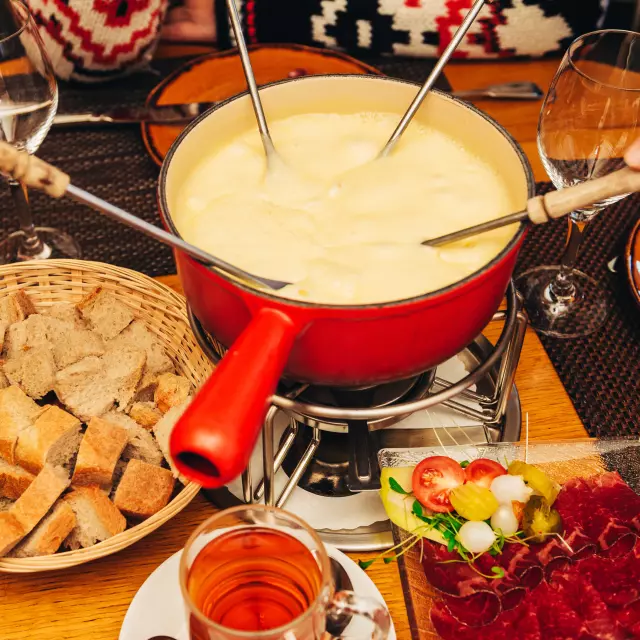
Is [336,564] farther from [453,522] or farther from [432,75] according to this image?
→ [432,75]

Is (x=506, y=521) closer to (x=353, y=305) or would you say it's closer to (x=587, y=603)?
(x=587, y=603)

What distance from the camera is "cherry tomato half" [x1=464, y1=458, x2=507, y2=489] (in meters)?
1.05

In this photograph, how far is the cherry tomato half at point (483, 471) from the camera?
1.05m

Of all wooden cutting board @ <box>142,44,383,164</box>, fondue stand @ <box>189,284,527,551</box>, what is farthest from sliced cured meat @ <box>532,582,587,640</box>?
wooden cutting board @ <box>142,44,383,164</box>

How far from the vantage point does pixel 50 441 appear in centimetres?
105

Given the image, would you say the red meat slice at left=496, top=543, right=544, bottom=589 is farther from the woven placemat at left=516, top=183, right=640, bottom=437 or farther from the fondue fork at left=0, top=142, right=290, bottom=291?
the fondue fork at left=0, top=142, right=290, bottom=291

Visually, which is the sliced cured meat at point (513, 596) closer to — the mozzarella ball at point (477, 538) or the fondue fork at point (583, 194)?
the mozzarella ball at point (477, 538)

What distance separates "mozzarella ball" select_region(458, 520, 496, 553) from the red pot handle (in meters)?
0.36

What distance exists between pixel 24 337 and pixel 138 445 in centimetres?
27

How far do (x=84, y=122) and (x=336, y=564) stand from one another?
3.94 ft

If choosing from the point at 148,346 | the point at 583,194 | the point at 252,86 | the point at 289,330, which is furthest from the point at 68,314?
the point at 583,194

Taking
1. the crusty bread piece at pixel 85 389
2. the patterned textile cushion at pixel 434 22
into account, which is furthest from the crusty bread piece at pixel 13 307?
the patterned textile cushion at pixel 434 22

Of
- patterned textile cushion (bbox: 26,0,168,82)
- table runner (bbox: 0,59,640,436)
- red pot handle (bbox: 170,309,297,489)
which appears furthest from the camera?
patterned textile cushion (bbox: 26,0,168,82)

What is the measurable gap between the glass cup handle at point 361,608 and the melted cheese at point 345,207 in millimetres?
333
